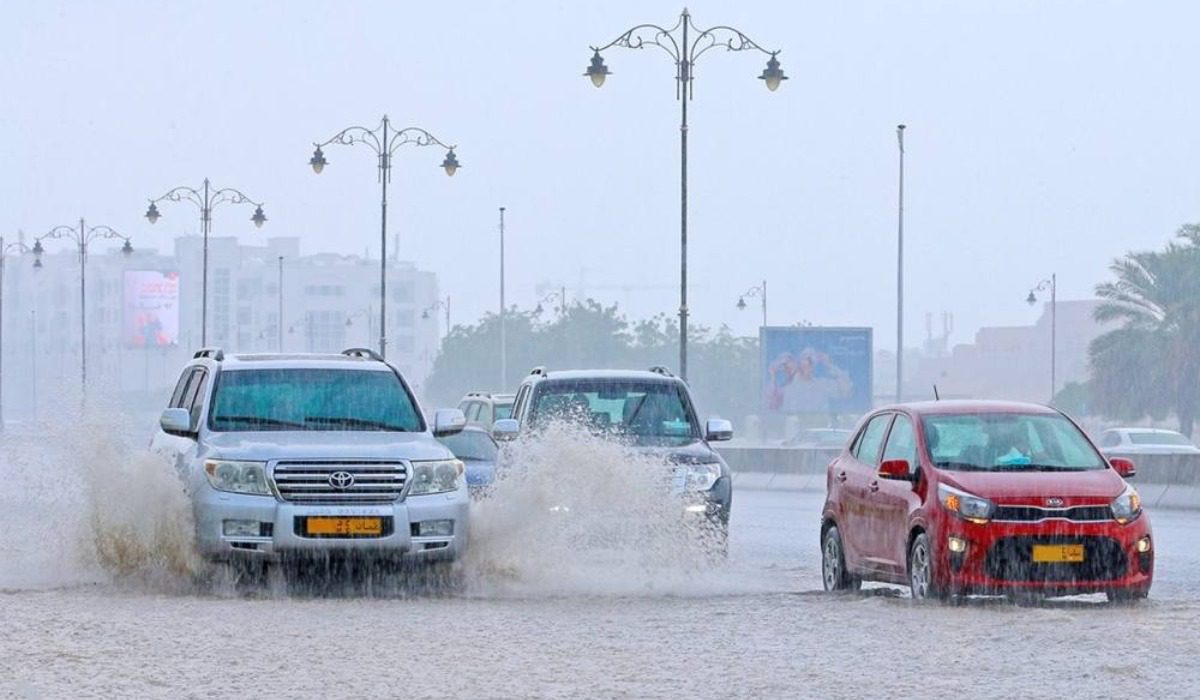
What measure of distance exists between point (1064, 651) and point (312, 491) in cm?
590

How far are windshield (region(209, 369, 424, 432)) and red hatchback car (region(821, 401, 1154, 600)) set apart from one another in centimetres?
359

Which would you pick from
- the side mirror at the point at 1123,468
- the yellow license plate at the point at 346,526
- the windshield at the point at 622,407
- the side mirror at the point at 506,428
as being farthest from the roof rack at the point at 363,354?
the side mirror at the point at 1123,468

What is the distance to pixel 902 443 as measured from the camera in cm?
1546

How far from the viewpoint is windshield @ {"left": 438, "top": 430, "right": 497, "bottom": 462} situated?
2362cm

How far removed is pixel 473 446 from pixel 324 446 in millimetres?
8248

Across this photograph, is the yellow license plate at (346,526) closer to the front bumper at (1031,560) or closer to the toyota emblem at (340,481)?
the toyota emblem at (340,481)

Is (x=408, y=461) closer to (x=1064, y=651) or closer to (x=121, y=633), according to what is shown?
(x=121, y=633)

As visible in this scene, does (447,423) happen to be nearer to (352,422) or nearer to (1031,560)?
(352,422)

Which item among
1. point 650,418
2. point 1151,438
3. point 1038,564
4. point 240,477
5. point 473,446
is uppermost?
point 650,418

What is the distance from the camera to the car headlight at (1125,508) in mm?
14227

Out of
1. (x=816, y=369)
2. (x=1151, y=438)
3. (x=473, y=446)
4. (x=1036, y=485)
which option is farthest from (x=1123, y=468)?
(x=816, y=369)

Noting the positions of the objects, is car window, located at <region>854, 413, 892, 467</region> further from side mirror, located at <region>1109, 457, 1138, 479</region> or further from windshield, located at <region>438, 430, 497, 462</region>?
windshield, located at <region>438, 430, 497, 462</region>

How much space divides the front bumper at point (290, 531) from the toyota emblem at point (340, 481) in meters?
0.13

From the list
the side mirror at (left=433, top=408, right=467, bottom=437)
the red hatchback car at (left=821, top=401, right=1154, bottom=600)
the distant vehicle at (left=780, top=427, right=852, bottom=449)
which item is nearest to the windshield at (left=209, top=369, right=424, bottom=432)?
the side mirror at (left=433, top=408, right=467, bottom=437)
